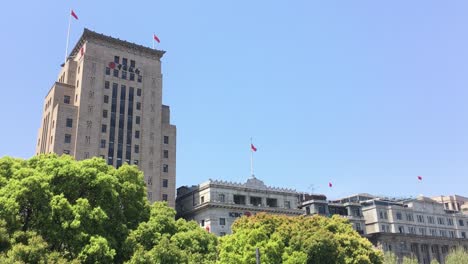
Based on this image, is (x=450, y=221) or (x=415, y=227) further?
(x=450, y=221)

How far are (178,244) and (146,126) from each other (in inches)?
1943

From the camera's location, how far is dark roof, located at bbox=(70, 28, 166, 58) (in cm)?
9094

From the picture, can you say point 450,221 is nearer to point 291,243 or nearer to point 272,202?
point 272,202

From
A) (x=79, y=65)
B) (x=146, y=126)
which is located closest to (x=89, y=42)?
(x=79, y=65)

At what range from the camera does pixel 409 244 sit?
101438mm

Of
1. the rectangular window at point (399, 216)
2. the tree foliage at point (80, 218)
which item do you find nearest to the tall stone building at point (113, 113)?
the tree foliage at point (80, 218)

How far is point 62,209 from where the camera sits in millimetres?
37312

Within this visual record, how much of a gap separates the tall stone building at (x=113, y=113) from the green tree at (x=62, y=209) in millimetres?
43241

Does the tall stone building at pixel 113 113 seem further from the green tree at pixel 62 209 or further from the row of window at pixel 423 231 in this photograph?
the row of window at pixel 423 231

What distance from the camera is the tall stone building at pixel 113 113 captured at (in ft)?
281

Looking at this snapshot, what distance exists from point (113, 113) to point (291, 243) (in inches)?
1899

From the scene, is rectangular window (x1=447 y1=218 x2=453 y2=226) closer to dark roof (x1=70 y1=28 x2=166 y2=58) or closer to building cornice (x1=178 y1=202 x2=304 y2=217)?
building cornice (x1=178 y1=202 x2=304 y2=217)

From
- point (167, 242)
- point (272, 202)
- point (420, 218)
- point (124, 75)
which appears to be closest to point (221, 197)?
point (272, 202)

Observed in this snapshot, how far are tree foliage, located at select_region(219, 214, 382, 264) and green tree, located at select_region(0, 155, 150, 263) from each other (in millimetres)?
14062
